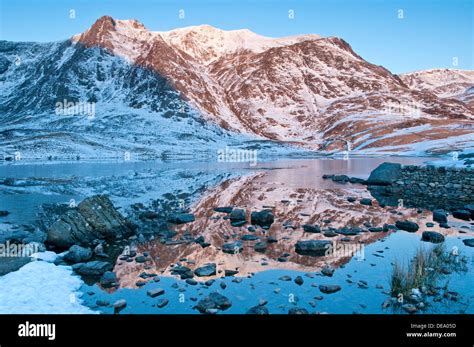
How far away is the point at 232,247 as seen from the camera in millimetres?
16641

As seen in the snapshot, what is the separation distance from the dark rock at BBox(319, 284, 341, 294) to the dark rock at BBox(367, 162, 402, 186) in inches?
1278

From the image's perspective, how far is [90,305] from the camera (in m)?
11.0

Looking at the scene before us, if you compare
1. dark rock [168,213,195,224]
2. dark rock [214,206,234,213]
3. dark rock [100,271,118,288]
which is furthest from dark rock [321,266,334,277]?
dark rock [214,206,234,213]

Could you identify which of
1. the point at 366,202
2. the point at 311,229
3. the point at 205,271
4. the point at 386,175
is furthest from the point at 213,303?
the point at 386,175

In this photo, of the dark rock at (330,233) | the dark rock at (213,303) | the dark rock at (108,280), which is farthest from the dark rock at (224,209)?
the dark rock at (213,303)

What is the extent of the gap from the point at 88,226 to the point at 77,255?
324cm

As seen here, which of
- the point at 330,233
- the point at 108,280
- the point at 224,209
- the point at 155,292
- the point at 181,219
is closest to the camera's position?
the point at 155,292

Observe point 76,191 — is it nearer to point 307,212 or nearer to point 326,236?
point 307,212

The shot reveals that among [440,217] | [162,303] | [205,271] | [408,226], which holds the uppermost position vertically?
[440,217]

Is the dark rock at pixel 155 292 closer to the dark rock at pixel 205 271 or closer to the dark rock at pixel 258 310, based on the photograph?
the dark rock at pixel 205 271

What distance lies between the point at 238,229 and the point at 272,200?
10.8m

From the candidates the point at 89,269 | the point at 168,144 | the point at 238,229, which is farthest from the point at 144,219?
the point at 168,144

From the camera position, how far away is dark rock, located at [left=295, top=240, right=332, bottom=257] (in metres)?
16.1

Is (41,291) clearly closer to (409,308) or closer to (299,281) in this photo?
Answer: (299,281)
